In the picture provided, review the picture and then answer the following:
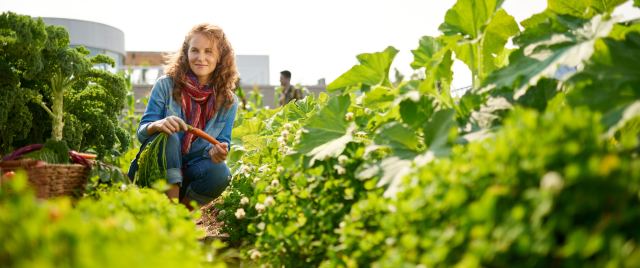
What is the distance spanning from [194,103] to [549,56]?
2447 mm

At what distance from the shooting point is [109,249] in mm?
1026

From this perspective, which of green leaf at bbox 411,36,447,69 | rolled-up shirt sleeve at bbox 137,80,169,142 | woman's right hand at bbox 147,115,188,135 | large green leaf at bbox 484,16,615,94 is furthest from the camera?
rolled-up shirt sleeve at bbox 137,80,169,142

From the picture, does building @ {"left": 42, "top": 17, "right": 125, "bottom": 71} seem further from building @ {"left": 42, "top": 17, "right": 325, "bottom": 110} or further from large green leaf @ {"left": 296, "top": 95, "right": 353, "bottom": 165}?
large green leaf @ {"left": 296, "top": 95, "right": 353, "bottom": 165}

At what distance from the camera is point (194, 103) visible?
3.98 m

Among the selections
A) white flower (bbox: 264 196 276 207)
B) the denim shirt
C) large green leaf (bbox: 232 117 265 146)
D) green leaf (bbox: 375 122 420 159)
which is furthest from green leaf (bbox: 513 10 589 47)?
large green leaf (bbox: 232 117 265 146)

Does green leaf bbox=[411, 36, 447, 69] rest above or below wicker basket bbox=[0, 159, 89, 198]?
above

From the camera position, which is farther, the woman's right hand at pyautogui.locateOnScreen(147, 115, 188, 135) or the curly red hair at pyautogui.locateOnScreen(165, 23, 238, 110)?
the curly red hair at pyautogui.locateOnScreen(165, 23, 238, 110)

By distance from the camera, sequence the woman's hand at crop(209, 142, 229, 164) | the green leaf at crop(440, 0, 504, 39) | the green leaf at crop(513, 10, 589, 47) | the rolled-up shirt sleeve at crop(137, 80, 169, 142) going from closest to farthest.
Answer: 1. the green leaf at crop(513, 10, 589, 47)
2. the green leaf at crop(440, 0, 504, 39)
3. the woman's hand at crop(209, 142, 229, 164)
4. the rolled-up shirt sleeve at crop(137, 80, 169, 142)

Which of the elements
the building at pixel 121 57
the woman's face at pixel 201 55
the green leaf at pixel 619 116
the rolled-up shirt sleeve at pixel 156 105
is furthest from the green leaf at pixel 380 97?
the building at pixel 121 57

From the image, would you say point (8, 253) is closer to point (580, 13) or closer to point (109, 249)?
point (109, 249)

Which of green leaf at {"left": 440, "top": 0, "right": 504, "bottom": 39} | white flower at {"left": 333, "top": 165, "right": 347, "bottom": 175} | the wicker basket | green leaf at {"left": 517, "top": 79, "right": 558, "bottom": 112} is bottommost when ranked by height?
the wicker basket

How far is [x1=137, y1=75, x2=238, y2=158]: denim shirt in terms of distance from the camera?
152 inches

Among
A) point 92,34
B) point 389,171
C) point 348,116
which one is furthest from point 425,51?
point 92,34

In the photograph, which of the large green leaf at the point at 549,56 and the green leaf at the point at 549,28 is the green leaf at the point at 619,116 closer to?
the large green leaf at the point at 549,56
